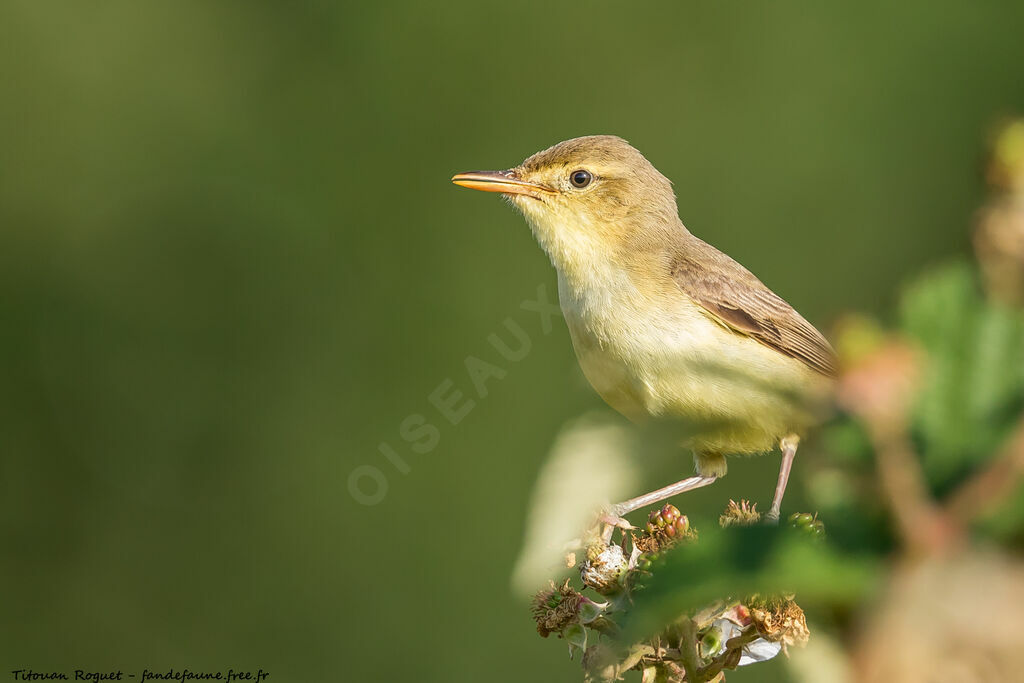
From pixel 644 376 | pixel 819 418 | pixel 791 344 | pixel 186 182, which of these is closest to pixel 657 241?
pixel 791 344

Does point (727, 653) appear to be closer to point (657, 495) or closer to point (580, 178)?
point (657, 495)

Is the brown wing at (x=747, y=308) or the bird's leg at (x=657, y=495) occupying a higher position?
the brown wing at (x=747, y=308)

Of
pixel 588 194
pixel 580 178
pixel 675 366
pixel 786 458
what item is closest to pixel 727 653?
pixel 675 366

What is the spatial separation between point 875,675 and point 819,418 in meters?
0.21

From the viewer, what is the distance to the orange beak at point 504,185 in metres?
4.66

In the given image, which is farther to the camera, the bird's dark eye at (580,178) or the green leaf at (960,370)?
the bird's dark eye at (580,178)

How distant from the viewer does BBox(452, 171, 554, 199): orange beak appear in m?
4.66

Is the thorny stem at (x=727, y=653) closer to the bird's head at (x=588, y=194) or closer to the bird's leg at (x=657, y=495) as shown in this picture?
the bird's leg at (x=657, y=495)

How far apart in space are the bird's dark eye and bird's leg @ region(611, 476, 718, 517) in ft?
4.85

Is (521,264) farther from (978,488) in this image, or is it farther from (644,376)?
(978,488)

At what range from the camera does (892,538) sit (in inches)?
30.6

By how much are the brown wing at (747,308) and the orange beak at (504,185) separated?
2.38ft

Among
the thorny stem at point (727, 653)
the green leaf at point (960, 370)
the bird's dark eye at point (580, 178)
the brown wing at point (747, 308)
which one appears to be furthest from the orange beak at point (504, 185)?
the green leaf at point (960, 370)

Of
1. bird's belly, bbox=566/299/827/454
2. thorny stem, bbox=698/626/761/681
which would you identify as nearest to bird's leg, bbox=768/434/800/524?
bird's belly, bbox=566/299/827/454
